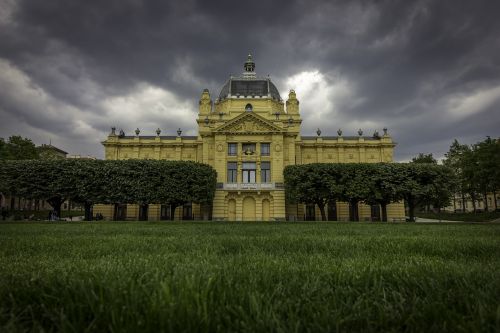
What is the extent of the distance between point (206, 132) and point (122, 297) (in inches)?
1937

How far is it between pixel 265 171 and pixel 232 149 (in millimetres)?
6286

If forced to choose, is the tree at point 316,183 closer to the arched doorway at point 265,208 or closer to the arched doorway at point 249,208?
the arched doorway at point 265,208

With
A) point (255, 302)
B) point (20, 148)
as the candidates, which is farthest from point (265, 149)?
point (255, 302)

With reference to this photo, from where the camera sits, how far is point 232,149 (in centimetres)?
4941

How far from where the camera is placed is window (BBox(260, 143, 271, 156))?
1941 inches

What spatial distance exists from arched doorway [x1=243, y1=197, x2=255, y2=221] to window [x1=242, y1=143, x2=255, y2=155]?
7.20m

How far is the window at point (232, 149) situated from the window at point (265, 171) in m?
4.55

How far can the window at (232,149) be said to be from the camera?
49.2 m

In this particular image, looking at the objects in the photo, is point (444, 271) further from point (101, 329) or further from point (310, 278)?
point (101, 329)

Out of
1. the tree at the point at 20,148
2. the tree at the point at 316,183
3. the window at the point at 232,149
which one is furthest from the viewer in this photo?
the tree at the point at 20,148

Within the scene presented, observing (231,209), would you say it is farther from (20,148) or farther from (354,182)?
(20,148)

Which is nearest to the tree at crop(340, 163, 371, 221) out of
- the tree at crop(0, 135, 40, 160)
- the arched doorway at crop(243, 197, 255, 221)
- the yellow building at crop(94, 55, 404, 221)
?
the yellow building at crop(94, 55, 404, 221)

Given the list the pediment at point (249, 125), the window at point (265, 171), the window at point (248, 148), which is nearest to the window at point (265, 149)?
the window at point (248, 148)

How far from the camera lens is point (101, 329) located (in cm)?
170
